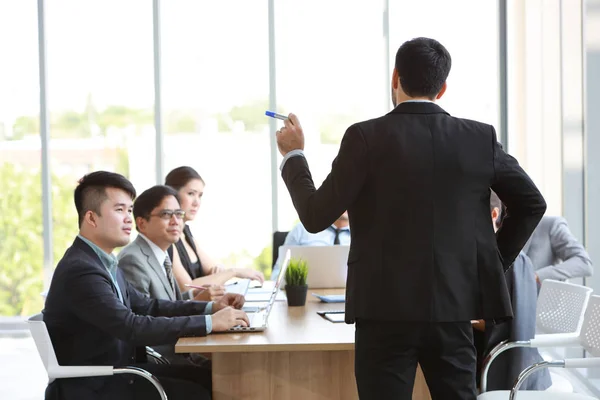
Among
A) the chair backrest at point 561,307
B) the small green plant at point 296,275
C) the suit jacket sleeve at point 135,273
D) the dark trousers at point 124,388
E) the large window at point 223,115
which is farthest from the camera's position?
the large window at point 223,115

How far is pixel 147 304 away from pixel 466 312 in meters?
1.86

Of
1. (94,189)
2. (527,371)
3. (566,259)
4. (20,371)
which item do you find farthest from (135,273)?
(20,371)

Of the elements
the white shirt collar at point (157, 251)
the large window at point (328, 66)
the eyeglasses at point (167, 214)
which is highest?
the large window at point (328, 66)

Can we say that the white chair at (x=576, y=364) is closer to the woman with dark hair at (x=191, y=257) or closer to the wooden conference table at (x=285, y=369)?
the wooden conference table at (x=285, y=369)

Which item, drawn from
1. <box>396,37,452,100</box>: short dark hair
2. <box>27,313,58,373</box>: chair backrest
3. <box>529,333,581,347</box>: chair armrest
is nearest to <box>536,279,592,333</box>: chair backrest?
<box>529,333,581,347</box>: chair armrest

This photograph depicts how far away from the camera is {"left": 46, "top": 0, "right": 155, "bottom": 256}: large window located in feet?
25.2

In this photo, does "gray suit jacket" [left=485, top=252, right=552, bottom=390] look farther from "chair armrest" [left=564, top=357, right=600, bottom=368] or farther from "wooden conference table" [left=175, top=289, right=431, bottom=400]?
"wooden conference table" [left=175, top=289, right=431, bottom=400]

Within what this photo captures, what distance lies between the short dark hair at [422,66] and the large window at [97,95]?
234 inches

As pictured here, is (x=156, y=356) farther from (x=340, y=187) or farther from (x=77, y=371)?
(x=340, y=187)

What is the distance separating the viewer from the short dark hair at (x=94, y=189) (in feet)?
10.2

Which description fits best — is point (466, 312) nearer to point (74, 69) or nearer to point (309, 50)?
point (309, 50)

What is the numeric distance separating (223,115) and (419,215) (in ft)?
19.3

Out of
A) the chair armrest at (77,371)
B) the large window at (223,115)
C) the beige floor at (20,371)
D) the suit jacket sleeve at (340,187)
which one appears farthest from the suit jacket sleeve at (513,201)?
the large window at (223,115)

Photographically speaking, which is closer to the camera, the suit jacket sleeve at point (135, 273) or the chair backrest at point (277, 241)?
the suit jacket sleeve at point (135, 273)
